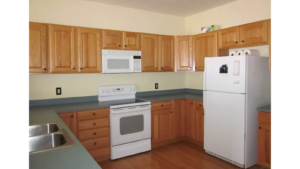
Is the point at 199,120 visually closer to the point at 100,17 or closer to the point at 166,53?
the point at 166,53

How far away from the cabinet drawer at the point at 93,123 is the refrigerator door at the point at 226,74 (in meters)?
1.66

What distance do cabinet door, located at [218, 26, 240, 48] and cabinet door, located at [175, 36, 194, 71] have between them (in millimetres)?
636

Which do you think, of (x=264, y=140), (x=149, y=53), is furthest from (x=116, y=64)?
(x=264, y=140)

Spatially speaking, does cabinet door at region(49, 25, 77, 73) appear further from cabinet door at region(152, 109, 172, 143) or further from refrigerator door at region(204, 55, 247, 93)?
refrigerator door at region(204, 55, 247, 93)

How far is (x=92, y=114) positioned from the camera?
3.16 metres

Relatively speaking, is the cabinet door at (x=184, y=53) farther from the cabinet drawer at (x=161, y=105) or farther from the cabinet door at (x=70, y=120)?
the cabinet door at (x=70, y=120)

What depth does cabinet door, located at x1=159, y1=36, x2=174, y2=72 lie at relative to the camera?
4.10 meters

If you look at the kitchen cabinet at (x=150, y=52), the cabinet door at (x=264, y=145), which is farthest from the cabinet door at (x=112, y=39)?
the cabinet door at (x=264, y=145)

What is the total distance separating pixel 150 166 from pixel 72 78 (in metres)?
1.85

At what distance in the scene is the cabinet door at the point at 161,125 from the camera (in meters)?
3.77

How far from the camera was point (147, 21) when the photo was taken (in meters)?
4.25

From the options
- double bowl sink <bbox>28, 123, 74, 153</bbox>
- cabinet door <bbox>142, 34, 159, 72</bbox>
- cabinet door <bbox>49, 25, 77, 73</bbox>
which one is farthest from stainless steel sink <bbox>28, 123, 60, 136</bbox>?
cabinet door <bbox>142, 34, 159, 72</bbox>
